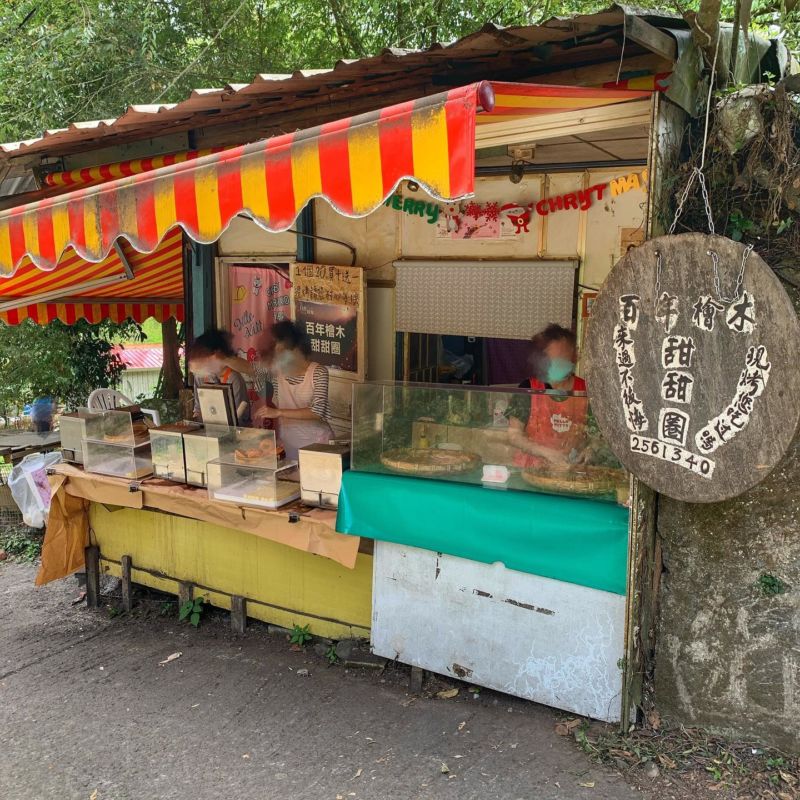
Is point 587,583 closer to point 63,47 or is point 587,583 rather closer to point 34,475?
point 34,475

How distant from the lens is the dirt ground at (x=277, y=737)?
3.21 m

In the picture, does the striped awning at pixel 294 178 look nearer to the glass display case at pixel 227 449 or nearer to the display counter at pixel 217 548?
the glass display case at pixel 227 449

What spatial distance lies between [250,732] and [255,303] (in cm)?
348

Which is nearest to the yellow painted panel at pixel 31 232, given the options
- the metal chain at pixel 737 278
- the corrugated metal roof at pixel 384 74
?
the corrugated metal roof at pixel 384 74

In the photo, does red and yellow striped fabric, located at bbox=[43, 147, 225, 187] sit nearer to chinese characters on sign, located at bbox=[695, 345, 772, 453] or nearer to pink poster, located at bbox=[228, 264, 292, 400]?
pink poster, located at bbox=[228, 264, 292, 400]

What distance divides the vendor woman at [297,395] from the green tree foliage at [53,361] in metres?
4.48

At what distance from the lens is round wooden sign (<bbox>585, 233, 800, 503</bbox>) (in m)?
2.64

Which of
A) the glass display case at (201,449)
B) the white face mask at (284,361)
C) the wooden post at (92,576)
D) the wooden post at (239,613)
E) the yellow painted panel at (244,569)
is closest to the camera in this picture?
the yellow painted panel at (244,569)

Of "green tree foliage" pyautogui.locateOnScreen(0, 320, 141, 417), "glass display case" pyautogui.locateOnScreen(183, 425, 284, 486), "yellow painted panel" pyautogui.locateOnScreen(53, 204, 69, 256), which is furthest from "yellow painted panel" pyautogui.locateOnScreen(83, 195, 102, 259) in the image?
"green tree foliage" pyautogui.locateOnScreen(0, 320, 141, 417)

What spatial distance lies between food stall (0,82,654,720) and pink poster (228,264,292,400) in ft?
0.12

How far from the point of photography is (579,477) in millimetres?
3473

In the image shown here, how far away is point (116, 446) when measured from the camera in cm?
514

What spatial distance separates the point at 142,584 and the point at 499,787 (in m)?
3.28

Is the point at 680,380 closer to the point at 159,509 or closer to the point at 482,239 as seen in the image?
the point at 482,239
